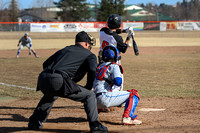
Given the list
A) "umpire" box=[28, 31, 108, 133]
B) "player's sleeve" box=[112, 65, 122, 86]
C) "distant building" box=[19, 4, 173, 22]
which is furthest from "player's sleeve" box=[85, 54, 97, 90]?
"distant building" box=[19, 4, 173, 22]

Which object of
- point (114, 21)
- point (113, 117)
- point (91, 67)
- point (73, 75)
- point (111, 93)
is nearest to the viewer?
point (91, 67)

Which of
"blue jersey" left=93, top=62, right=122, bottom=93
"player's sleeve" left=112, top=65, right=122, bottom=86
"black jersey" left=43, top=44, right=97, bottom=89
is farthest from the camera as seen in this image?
"blue jersey" left=93, top=62, right=122, bottom=93

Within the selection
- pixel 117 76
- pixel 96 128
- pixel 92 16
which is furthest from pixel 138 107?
pixel 92 16

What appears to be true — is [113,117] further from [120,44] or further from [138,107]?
[120,44]

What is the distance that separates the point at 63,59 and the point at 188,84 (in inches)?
279

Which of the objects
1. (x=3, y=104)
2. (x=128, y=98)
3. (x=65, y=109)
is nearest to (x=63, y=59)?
(x=128, y=98)

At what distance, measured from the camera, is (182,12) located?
376ft

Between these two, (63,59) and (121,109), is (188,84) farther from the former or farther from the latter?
(63,59)

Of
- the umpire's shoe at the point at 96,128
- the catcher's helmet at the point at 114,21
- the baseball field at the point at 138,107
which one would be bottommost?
the baseball field at the point at 138,107

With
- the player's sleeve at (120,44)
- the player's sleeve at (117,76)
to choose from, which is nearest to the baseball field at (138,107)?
the player's sleeve at (117,76)

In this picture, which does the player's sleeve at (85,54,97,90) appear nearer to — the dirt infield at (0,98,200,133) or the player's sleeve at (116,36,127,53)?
the dirt infield at (0,98,200,133)

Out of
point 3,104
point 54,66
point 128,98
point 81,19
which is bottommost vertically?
point 3,104

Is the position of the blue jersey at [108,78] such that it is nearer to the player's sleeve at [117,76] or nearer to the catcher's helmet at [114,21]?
the player's sleeve at [117,76]

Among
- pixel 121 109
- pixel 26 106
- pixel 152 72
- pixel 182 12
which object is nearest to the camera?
pixel 121 109
